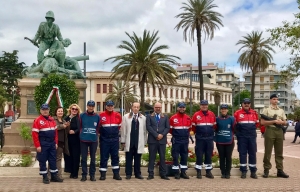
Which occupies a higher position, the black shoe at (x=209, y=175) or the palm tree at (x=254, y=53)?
the palm tree at (x=254, y=53)

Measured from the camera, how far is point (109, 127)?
10.1 meters

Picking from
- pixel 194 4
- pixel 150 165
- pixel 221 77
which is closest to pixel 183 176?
pixel 150 165

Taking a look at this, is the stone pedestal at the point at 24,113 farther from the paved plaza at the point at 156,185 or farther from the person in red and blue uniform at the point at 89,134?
the person in red and blue uniform at the point at 89,134

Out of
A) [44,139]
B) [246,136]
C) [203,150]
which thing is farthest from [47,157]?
[246,136]

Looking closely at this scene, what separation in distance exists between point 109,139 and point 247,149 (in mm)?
3290

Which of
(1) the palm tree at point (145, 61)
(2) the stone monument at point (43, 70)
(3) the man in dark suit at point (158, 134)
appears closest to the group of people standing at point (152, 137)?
(3) the man in dark suit at point (158, 134)

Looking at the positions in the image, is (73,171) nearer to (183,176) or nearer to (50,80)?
(183,176)

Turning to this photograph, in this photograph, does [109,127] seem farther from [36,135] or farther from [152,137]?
[36,135]

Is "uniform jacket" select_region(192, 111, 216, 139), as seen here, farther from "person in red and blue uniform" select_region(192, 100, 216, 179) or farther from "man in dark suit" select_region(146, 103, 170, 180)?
"man in dark suit" select_region(146, 103, 170, 180)

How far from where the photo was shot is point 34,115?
15977 mm

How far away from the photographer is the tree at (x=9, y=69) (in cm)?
6817

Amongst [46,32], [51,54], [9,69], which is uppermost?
[9,69]

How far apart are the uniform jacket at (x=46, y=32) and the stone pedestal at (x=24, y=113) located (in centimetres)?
185

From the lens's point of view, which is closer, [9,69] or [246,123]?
[246,123]
